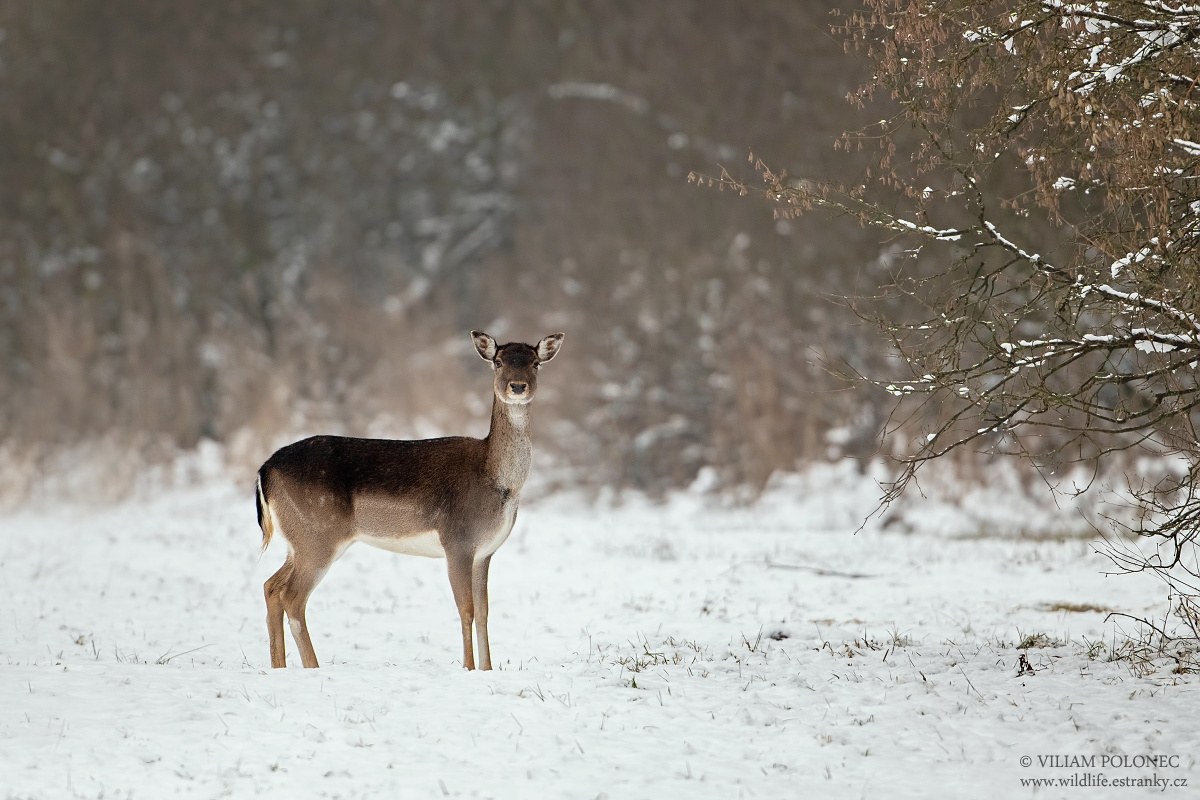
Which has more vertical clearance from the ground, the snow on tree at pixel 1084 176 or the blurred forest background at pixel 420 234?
the blurred forest background at pixel 420 234

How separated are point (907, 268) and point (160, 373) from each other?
1987cm

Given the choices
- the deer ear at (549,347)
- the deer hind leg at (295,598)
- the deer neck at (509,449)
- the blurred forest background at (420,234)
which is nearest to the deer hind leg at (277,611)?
the deer hind leg at (295,598)

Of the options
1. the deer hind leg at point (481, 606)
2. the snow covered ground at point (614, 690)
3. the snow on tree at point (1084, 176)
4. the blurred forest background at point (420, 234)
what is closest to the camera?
the snow covered ground at point (614, 690)

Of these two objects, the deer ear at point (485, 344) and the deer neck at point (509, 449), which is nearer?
the deer neck at point (509, 449)

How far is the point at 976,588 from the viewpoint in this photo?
44.7 ft

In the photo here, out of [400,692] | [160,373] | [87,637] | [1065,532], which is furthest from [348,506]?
[160,373]

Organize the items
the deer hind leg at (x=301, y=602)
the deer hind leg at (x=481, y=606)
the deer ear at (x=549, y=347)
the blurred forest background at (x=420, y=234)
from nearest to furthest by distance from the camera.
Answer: the deer hind leg at (x=481, y=606)
the deer hind leg at (x=301, y=602)
the deer ear at (x=549, y=347)
the blurred forest background at (x=420, y=234)

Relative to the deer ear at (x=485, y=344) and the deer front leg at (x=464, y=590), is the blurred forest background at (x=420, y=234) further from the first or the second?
the deer front leg at (x=464, y=590)

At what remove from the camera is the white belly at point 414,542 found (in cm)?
942

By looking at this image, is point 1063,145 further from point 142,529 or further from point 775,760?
point 142,529

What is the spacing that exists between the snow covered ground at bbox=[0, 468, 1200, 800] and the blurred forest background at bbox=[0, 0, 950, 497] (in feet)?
27.6

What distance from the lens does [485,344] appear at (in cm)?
977

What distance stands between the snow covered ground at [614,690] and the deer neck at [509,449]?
A: 134 cm

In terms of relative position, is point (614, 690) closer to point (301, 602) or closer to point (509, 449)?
point (509, 449)
